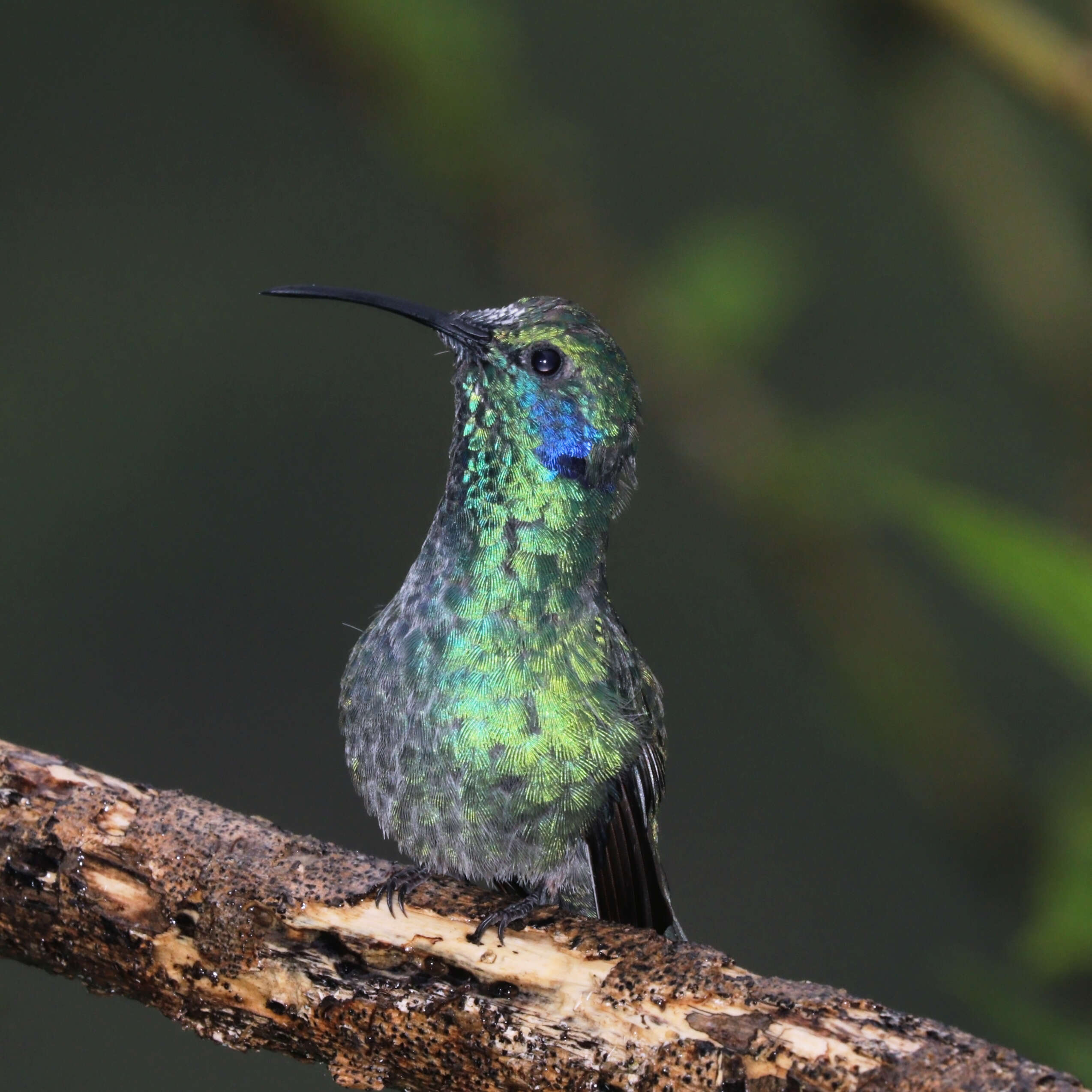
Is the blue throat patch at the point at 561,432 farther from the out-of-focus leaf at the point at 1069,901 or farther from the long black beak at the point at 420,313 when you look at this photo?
the out-of-focus leaf at the point at 1069,901

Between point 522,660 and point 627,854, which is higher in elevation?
point 522,660

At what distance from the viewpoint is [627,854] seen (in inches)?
101

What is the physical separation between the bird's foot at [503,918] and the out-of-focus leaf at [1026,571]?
958mm

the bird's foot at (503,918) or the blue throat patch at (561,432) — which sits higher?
the blue throat patch at (561,432)

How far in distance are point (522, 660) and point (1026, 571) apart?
1167mm

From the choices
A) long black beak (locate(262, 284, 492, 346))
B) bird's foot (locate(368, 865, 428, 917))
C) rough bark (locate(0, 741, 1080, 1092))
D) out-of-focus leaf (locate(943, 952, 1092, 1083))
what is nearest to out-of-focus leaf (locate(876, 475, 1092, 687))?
rough bark (locate(0, 741, 1080, 1092))

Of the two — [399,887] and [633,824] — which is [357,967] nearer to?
[399,887]

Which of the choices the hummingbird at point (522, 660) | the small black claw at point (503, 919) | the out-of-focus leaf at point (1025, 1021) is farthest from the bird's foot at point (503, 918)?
the out-of-focus leaf at point (1025, 1021)

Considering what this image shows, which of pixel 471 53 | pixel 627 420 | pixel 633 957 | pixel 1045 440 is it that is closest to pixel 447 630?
pixel 627 420

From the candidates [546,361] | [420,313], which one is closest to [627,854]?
[546,361]

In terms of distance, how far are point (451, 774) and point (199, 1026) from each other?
555mm

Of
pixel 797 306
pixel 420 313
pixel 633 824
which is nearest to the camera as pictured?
pixel 633 824

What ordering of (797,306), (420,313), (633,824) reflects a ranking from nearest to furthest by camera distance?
(633,824) → (420,313) → (797,306)

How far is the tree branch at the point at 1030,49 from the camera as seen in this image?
7.13ft
